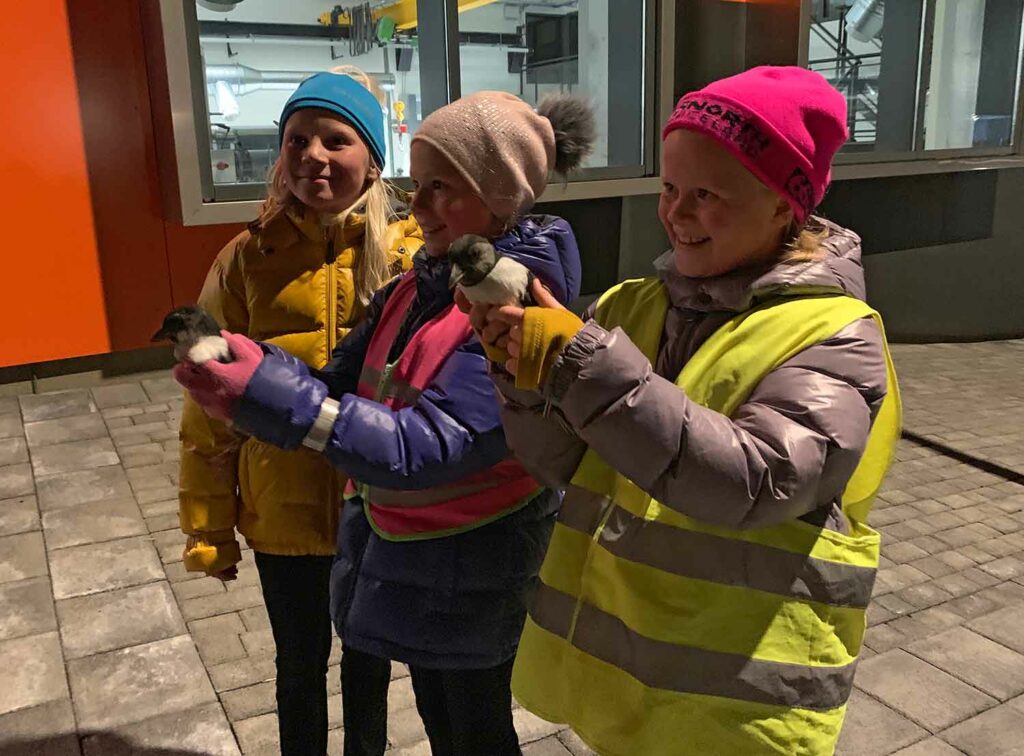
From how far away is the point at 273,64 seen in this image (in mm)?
7273

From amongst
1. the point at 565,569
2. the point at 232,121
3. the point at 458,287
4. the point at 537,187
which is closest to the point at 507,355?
the point at 458,287

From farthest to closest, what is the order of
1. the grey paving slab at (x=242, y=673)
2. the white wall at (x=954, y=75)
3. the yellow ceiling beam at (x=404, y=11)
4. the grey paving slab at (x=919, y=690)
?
the white wall at (x=954, y=75) < the yellow ceiling beam at (x=404, y=11) < the grey paving slab at (x=242, y=673) < the grey paving slab at (x=919, y=690)

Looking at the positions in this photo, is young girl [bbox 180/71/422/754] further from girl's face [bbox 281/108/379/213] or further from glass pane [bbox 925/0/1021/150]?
glass pane [bbox 925/0/1021/150]

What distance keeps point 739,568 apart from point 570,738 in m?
1.65

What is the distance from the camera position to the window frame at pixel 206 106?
546 centimetres

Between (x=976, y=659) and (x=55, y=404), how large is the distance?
5516 mm

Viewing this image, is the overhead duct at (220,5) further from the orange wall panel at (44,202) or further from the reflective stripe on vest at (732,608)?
the reflective stripe on vest at (732,608)

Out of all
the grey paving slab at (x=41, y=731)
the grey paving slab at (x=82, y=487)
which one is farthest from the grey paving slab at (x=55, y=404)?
the grey paving slab at (x=41, y=731)

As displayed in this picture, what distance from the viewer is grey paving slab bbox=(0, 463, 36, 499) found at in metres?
4.51

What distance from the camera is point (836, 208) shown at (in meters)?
8.49

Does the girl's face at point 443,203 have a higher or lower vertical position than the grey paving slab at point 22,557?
higher

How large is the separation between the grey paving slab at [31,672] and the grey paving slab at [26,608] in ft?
0.21

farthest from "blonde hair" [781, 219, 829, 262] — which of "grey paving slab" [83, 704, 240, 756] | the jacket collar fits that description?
"grey paving slab" [83, 704, 240, 756]

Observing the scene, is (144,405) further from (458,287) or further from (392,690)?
(458,287)
